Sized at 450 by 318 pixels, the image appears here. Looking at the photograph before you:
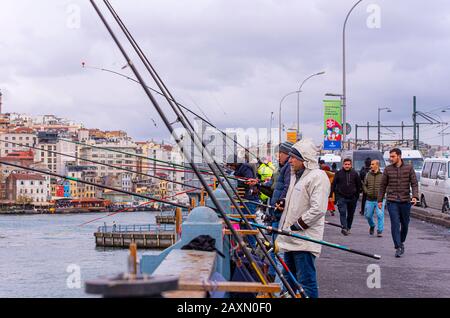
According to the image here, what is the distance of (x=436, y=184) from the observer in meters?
23.8

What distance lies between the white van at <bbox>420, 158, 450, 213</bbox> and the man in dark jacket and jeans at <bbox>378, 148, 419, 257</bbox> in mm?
11376

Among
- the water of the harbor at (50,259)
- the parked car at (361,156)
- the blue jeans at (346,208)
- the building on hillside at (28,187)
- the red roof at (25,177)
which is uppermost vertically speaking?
the parked car at (361,156)

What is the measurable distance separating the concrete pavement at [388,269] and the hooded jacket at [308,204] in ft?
4.92

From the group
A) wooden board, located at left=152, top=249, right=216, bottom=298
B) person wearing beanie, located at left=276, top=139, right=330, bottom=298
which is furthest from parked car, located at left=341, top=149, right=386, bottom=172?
wooden board, located at left=152, top=249, right=216, bottom=298

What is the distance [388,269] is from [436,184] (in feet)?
47.7

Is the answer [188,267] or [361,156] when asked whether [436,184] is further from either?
[188,267]

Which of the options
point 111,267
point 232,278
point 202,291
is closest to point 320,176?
point 232,278

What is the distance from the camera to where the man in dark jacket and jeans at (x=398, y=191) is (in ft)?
36.9

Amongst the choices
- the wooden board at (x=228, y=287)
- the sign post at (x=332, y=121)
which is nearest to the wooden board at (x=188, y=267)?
the wooden board at (x=228, y=287)

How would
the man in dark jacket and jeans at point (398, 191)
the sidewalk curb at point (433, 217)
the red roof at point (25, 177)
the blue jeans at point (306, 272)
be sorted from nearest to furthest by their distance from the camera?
1. the blue jeans at point (306, 272)
2. the man in dark jacket and jeans at point (398, 191)
3. the sidewalk curb at point (433, 217)
4. the red roof at point (25, 177)

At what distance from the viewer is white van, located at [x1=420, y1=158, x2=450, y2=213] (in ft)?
74.2

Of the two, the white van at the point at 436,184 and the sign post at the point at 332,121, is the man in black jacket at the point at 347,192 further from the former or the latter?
the sign post at the point at 332,121

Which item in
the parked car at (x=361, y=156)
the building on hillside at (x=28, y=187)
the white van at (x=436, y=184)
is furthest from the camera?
the building on hillside at (x=28, y=187)
